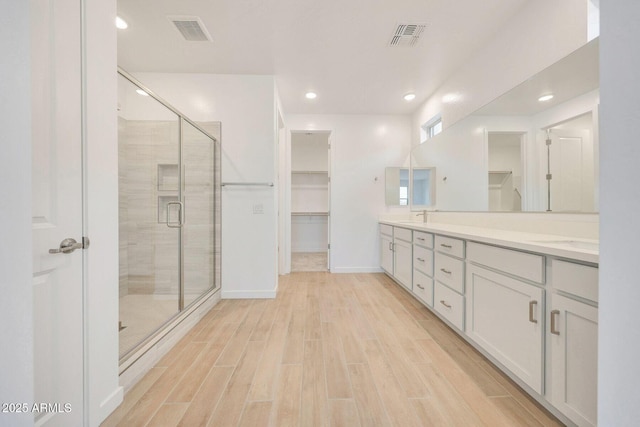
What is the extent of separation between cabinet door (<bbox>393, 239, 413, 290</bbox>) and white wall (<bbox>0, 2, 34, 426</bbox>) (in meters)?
2.85

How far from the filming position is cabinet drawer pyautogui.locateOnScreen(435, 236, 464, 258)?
1.93 meters

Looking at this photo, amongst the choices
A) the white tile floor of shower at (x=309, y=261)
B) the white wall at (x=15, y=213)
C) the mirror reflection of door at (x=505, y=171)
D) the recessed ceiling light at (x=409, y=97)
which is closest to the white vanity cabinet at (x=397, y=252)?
the mirror reflection of door at (x=505, y=171)

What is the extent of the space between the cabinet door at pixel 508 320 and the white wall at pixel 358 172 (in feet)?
8.01

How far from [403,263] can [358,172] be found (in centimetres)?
174

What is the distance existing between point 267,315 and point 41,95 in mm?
2189

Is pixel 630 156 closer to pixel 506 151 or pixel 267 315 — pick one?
pixel 506 151

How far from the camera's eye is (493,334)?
1.59 metres

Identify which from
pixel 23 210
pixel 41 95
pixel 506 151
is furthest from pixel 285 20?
pixel 23 210

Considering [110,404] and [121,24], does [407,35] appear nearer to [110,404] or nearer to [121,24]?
[121,24]

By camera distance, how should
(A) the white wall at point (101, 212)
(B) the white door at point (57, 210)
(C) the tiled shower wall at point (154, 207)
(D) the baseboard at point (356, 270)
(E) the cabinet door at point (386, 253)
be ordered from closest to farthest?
(B) the white door at point (57, 210) < (A) the white wall at point (101, 212) < (C) the tiled shower wall at point (154, 207) < (E) the cabinet door at point (386, 253) < (D) the baseboard at point (356, 270)

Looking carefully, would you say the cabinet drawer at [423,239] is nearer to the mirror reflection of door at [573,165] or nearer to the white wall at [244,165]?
the mirror reflection of door at [573,165]

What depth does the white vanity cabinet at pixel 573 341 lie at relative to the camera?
1.04 m

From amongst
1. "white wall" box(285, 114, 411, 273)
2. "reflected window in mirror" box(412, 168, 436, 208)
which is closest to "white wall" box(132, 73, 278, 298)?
"white wall" box(285, 114, 411, 273)

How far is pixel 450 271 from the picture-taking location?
208 cm
